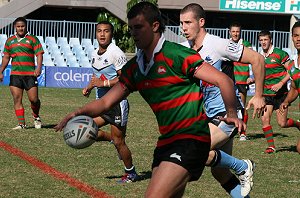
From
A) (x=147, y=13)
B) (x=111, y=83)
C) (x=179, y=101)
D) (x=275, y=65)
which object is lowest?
(x=275, y=65)

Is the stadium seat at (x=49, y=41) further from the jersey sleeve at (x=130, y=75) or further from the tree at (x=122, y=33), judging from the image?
the jersey sleeve at (x=130, y=75)

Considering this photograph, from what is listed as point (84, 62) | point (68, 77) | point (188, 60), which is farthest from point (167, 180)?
point (84, 62)

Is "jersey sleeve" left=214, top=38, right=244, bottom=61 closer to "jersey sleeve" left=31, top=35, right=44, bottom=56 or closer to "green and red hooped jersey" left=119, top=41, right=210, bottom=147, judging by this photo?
"green and red hooped jersey" left=119, top=41, right=210, bottom=147

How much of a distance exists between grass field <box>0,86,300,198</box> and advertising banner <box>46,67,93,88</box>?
12.1m

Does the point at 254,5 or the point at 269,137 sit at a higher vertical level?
the point at 254,5

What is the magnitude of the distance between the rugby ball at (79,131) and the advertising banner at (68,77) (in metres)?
24.5

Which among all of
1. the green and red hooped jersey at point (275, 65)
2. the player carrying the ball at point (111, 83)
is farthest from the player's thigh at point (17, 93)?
the player carrying the ball at point (111, 83)

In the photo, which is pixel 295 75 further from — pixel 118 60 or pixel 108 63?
pixel 108 63

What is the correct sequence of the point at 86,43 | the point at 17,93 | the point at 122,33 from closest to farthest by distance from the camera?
the point at 17,93 < the point at 86,43 < the point at 122,33

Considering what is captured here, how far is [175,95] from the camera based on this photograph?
20.8 ft

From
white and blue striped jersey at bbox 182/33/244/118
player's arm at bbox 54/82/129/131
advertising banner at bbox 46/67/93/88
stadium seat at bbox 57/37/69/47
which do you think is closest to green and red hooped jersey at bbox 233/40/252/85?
white and blue striped jersey at bbox 182/33/244/118

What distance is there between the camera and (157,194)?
6035 mm

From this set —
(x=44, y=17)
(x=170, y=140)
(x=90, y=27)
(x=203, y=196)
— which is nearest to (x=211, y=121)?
(x=203, y=196)

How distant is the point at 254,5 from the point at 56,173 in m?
27.8
